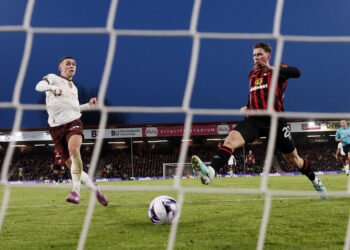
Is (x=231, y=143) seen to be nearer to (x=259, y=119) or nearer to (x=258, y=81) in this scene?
(x=259, y=119)

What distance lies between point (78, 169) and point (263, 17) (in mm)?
40172

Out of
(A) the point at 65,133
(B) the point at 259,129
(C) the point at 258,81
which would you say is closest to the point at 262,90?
(C) the point at 258,81

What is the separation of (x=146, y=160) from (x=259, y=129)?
2757 centimetres

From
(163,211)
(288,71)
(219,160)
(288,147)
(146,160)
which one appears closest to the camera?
(163,211)

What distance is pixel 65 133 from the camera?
454 centimetres

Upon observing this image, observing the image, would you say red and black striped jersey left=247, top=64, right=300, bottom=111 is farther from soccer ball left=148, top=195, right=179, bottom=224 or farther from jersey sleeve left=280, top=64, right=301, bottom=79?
soccer ball left=148, top=195, right=179, bottom=224

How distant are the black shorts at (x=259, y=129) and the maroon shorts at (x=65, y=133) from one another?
183 cm

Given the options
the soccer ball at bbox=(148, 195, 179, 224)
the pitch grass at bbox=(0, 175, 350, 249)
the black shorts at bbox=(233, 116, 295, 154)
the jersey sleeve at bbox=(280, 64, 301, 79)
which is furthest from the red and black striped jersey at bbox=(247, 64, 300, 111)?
the soccer ball at bbox=(148, 195, 179, 224)

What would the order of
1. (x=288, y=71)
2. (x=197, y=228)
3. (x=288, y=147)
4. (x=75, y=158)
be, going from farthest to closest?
(x=288, y=147), (x=75, y=158), (x=288, y=71), (x=197, y=228)

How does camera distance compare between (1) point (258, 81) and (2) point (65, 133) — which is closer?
(1) point (258, 81)

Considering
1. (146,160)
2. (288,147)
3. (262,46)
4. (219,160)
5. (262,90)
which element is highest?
(146,160)

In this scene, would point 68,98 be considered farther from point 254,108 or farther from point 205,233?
point 205,233

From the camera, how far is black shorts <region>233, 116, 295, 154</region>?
4.22 m

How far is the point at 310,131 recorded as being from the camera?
29625 millimetres
